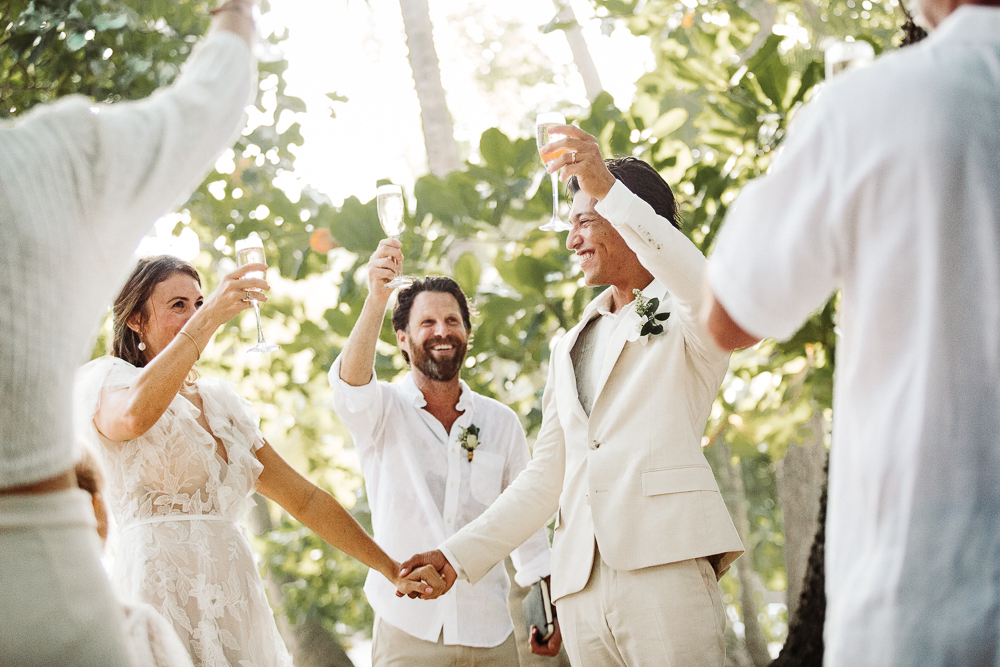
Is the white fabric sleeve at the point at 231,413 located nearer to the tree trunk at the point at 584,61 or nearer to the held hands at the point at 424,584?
the held hands at the point at 424,584

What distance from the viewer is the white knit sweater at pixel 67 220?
4.28 ft

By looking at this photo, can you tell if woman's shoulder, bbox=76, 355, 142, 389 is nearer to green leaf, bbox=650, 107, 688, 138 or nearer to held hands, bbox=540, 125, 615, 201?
held hands, bbox=540, 125, 615, 201

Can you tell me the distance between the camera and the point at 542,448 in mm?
2857

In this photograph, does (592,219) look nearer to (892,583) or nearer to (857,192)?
(857,192)

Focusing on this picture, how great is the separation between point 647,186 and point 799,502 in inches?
180

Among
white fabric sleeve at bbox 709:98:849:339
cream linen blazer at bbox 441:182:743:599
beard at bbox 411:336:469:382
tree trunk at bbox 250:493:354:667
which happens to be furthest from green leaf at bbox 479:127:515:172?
tree trunk at bbox 250:493:354:667

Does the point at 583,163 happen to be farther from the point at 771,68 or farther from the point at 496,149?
the point at 771,68

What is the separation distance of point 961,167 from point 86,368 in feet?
8.08

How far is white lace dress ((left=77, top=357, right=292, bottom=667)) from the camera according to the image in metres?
2.41

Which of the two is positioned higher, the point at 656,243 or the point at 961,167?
the point at 961,167

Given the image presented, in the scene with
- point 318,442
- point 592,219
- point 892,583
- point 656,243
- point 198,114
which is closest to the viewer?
point 892,583

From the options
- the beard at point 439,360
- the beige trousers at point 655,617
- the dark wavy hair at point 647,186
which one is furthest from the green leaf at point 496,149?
the beige trousers at point 655,617

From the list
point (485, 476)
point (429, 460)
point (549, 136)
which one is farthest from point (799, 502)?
point (549, 136)

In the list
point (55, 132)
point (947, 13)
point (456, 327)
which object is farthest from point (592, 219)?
point (55, 132)
